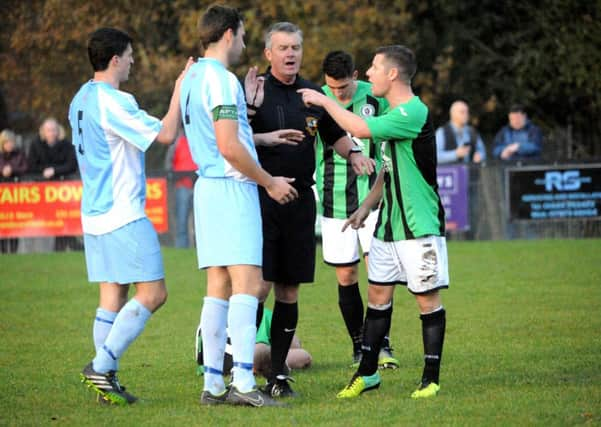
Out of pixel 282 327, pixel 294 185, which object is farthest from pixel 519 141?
pixel 282 327

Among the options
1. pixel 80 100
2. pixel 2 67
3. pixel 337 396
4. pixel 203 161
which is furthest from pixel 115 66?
pixel 2 67

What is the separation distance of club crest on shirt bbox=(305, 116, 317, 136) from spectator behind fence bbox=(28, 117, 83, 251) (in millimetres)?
12363

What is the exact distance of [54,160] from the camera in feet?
67.8

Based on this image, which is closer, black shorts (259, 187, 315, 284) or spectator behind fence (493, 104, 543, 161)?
black shorts (259, 187, 315, 284)

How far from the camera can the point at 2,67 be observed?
33344mm

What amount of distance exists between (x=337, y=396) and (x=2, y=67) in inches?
1064

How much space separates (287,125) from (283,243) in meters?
0.77

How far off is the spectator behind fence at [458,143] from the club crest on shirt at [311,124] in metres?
11.7

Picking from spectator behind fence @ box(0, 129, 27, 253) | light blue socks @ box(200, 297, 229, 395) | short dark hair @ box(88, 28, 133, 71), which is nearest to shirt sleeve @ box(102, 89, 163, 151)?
short dark hair @ box(88, 28, 133, 71)

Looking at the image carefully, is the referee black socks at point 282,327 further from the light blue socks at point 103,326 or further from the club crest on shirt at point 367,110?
the club crest on shirt at point 367,110

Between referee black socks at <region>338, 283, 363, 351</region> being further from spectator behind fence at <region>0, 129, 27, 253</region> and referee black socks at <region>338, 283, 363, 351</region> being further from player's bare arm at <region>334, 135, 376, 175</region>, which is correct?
spectator behind fence at <region>0, 129, 27, 253</region>

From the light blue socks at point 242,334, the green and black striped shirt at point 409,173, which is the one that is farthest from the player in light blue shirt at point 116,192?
the green and black striped shirt at point 409,173

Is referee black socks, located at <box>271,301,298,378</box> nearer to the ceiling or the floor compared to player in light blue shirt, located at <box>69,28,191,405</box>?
nearer to the floor

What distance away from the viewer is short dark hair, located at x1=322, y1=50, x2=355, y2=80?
9.72m
